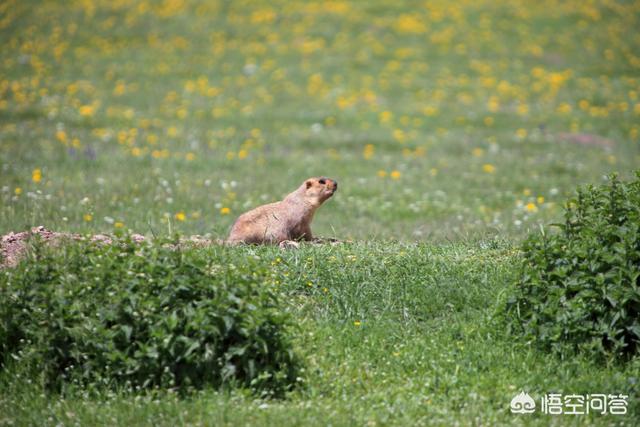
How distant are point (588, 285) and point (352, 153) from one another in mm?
10516

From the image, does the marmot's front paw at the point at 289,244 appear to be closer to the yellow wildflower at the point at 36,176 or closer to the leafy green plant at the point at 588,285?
the leafy green plant at the point at 588,285

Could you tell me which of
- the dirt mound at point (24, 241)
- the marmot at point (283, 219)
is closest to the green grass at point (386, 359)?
the dirt mound at point (24, 241)

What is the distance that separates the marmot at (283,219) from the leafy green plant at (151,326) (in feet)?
7.34

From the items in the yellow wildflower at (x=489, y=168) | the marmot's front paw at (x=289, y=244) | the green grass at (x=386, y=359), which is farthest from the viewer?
the yellow wildflower at (x=489, y=168)

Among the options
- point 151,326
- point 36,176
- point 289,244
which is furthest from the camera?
point 36,176

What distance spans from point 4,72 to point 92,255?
53.7 feet

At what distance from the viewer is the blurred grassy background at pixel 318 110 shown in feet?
39.9

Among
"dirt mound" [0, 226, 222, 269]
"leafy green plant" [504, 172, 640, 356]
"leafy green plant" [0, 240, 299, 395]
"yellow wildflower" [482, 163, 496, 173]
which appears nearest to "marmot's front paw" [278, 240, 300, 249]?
"dirt mound" [0, 226, 222, 269]

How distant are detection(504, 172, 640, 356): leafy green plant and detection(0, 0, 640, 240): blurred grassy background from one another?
2.32 meters

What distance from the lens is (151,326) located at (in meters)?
5.80

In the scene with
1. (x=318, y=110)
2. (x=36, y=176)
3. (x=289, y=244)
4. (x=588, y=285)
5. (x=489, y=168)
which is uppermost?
(x=588, y=285)

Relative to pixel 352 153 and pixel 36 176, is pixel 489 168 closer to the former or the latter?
pixel 352 153

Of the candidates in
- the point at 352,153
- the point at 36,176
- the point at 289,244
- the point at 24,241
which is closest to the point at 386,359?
the point at 289,244

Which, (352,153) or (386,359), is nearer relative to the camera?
(386,359)
